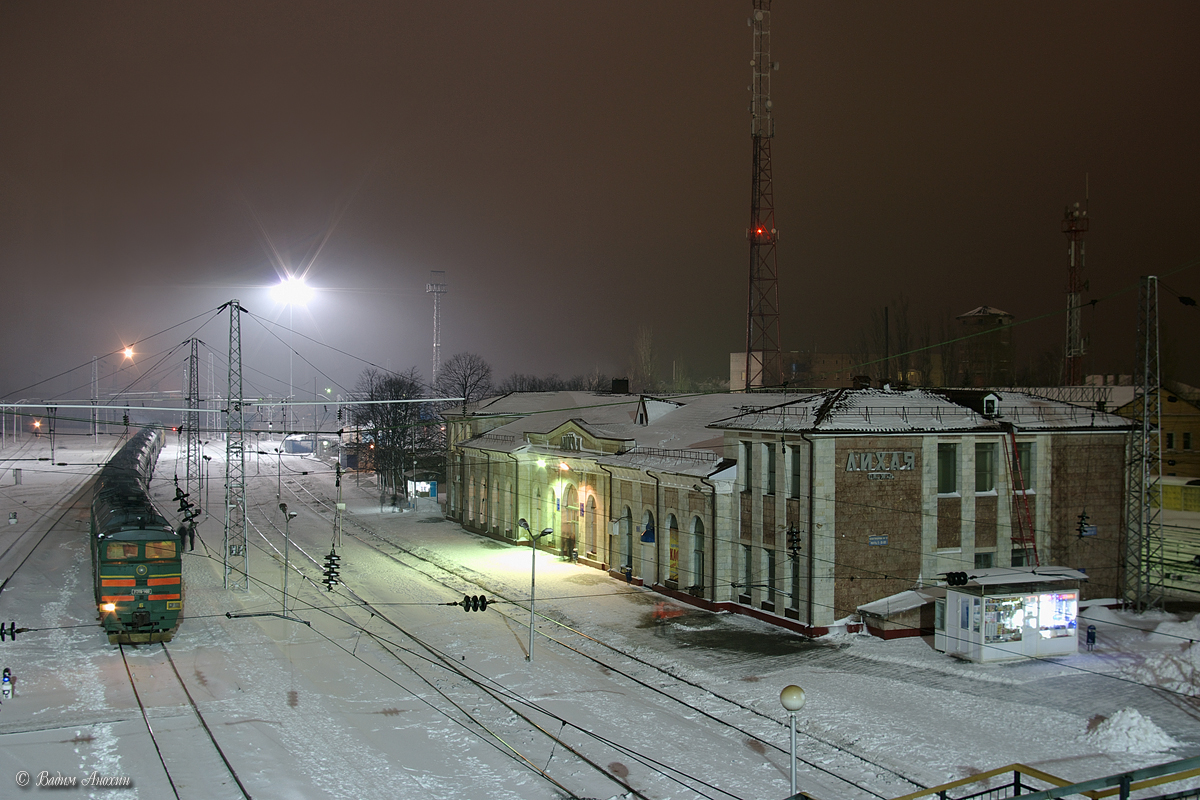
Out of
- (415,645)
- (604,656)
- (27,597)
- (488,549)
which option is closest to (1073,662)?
(604,656)

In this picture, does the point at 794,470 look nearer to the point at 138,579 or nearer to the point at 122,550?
the point at 138,579

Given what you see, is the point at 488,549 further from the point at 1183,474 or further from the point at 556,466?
the point at 1183,474

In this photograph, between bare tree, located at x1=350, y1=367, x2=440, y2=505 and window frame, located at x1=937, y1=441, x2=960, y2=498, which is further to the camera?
bare tree, located at x1=350, y1=367, x2=440, y2=505

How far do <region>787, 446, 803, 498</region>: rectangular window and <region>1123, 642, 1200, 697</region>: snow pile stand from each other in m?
11.7

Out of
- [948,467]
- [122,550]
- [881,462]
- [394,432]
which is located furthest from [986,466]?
[394,432]

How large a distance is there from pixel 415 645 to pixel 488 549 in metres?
20.6

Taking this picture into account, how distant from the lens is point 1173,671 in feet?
80.5

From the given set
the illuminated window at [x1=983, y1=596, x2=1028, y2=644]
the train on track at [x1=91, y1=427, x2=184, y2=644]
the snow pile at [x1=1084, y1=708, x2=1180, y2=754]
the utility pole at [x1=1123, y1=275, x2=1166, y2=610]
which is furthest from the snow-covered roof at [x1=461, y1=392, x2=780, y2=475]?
the train on track at [x1=91, y1=427, x2=184, y2=644]

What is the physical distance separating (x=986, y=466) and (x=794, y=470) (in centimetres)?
795

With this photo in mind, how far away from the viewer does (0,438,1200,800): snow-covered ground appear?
1909 cm

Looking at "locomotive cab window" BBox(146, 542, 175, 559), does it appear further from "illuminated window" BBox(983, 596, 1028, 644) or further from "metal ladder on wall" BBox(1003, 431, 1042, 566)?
"metal ladder on wall" BBox(1003, 431, 1042, 566)

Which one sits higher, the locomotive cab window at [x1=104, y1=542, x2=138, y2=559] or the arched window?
the locomotive cab window at [x1=104, y1=542, x2=138, y2=559]

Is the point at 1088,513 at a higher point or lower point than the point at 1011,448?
lower

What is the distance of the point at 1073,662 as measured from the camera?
27062mm
